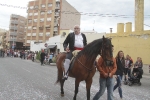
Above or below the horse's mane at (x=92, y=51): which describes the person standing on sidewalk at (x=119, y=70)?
below

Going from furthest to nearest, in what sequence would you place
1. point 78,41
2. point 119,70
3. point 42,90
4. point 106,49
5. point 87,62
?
point 42,90 < point 119,70 < point 78,41 < point 87,62 < point 106,49

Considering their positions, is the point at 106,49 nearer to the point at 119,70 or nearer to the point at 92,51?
the point at 92,51

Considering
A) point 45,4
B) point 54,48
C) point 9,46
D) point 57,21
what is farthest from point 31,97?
point 9,46

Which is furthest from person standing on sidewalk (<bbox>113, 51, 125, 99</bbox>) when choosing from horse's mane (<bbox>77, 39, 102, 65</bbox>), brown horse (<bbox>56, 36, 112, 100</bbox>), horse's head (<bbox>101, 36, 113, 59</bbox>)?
horse's head (<bbox>101, 36, 113, 59</bbox>)

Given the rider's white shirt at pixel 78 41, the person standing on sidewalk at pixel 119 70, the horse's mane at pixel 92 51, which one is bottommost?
the person standing on sidewalk at pixel 119 70

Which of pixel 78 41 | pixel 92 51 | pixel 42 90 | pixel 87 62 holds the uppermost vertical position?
pixel 78 41

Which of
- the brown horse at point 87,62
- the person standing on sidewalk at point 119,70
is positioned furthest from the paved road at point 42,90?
the brown horse at point 87,62

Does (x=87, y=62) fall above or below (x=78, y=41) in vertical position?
below

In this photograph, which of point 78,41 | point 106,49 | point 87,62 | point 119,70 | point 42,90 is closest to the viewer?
point 106,49

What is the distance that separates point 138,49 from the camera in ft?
68.6

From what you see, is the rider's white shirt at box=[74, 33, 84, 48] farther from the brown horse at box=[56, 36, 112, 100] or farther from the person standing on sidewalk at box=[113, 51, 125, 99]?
the person standing on sidewalk at box=[113, 51, 125, 99]

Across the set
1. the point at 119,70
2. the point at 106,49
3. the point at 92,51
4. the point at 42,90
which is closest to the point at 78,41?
the point at 92,51

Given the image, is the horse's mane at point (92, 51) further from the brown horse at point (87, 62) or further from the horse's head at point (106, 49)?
the horse's head at point (106, 49)

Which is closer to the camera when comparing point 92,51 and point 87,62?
point 92,51
